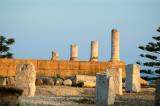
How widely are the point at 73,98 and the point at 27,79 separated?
2757 mm

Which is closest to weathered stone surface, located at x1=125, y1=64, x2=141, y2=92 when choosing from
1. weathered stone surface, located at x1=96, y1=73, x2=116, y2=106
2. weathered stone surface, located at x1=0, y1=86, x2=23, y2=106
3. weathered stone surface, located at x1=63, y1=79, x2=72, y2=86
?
weathered stone surface, located at x1=63, y1=79, x2=72, y2=86

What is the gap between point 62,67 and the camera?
123 feet

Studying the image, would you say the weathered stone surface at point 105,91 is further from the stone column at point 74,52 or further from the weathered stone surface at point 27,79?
the stone column at point 74,52

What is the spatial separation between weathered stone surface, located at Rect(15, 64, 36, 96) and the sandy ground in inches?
17.7

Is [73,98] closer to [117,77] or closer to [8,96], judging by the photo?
[117,77]

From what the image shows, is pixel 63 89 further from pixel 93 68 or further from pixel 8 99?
pixel 8 99

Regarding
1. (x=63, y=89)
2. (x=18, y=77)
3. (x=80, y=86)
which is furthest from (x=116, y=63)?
(x=18, y=77)

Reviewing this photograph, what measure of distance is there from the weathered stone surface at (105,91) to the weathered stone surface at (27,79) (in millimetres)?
4409

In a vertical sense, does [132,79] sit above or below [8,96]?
above

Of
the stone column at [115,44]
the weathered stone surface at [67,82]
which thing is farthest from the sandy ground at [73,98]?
the stone column at [115,44]

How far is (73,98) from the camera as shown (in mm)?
22562

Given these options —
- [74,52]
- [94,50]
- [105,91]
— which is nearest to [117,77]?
[105,91]

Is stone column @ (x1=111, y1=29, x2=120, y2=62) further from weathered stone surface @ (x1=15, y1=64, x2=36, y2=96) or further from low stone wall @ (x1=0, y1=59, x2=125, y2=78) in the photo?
weathered stone surface @ (x1=15, y1=64, x2=36, y2=96)

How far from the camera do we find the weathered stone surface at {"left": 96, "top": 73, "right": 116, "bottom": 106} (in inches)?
789
